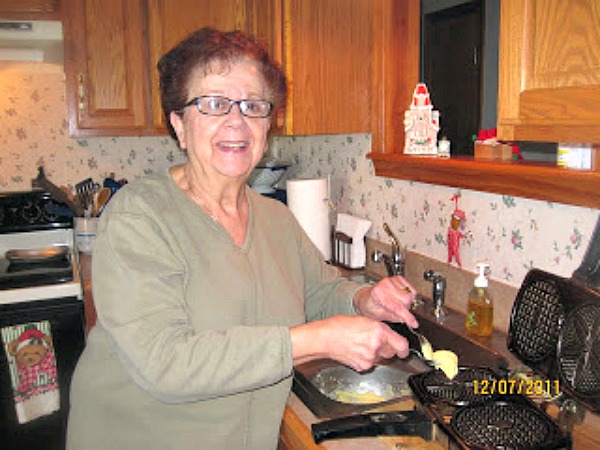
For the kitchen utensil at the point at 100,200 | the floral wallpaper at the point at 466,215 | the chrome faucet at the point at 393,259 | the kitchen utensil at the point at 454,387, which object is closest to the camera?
the kitchen utensil at the point at 454,387

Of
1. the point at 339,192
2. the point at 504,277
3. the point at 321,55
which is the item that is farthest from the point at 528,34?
the point at 339,192

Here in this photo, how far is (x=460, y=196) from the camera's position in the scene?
1.65 m

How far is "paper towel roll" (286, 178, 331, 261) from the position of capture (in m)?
2.20

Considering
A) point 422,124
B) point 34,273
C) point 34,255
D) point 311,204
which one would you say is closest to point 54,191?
point 34,255

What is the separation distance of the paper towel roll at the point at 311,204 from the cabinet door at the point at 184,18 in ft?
2.53

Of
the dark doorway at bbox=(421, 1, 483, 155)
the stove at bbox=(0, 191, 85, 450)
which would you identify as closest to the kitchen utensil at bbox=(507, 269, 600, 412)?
the stove at bbox=(0, 191, 85, 450)

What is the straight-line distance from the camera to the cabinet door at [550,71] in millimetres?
802

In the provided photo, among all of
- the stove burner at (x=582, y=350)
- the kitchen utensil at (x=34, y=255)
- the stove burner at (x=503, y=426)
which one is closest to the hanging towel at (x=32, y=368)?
the kitchen utensil at (x=34, y=255)

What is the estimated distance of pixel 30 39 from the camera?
2.26 metres

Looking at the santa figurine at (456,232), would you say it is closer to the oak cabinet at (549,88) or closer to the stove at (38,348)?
the oak cabinet at (549,88)

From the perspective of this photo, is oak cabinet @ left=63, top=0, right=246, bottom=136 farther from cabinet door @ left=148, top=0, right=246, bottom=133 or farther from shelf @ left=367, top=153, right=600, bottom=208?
shelf @ left=367, top=153, right=600, bottom=208

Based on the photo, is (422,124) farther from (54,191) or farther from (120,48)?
(54,191)

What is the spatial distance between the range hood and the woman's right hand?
190 centimetres

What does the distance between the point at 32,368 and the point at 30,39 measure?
1.31 metres
